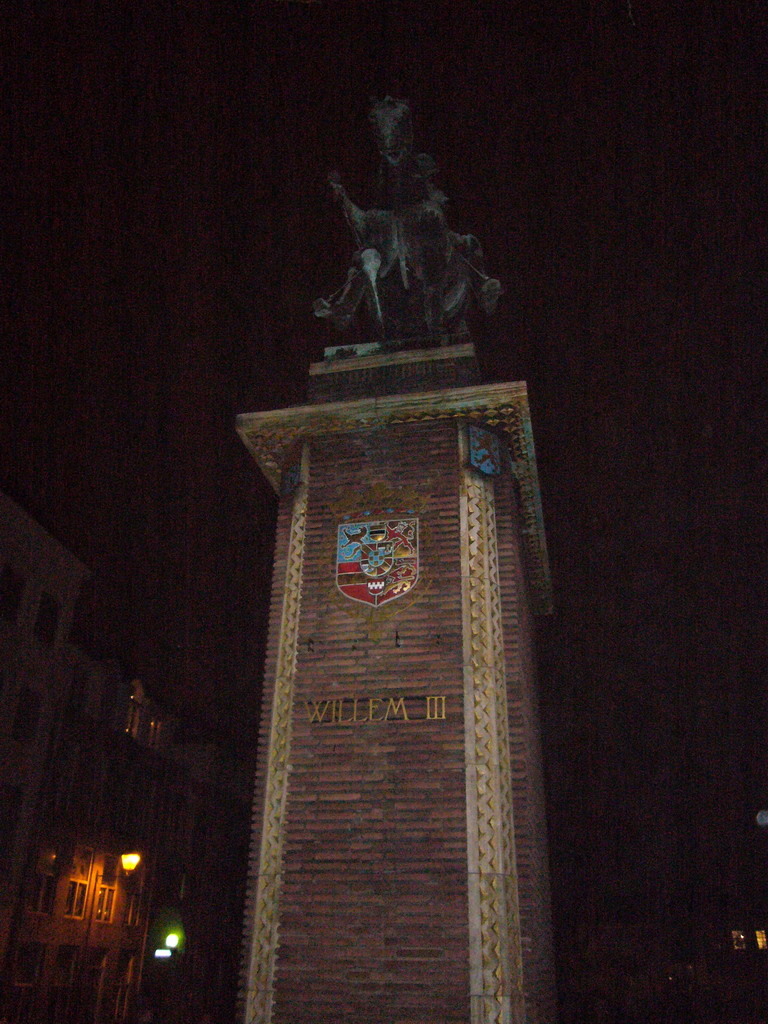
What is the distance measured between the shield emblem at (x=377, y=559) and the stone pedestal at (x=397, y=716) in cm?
3

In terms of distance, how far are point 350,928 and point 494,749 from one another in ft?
9.26

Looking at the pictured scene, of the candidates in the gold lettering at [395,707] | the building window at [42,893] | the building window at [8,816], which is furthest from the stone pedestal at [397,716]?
the building window at [42,893]

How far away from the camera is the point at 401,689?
11562 millimetres

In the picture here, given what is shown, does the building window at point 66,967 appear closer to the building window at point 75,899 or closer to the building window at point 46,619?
the building window at point 75,899

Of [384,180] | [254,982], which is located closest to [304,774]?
[254,982]

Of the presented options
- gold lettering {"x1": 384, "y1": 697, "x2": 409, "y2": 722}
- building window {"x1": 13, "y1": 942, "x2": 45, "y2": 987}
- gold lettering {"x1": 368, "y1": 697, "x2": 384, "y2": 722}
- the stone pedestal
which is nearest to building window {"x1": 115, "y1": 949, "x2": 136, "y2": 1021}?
building window {"x1": 13, "y1": 942, "x2": 45, "y2": 987}

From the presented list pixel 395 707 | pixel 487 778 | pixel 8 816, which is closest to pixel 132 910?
pixel 8 816

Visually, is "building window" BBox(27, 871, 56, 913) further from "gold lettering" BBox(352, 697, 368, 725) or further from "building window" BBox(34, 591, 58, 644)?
"gold lettering" BBox(352, 697, 368, 725)

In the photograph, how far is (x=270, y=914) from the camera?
34.8 ft

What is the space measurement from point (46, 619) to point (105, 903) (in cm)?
1261

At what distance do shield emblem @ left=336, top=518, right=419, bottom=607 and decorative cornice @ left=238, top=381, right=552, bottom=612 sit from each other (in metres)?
1.87

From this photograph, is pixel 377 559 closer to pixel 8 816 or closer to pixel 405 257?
pixel 405 257

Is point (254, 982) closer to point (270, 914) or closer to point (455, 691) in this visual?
point (270, 914)

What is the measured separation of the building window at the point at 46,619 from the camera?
108 ft
